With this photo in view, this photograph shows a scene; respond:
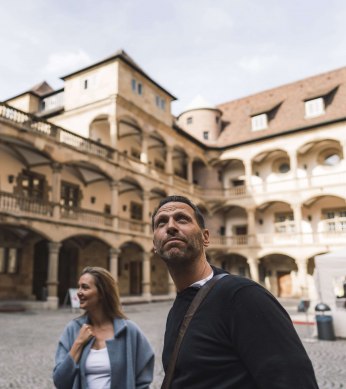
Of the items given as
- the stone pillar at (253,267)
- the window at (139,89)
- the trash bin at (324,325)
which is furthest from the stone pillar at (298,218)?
the trash bin at (324,325)

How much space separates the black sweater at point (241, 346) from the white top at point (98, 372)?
52.5 inches

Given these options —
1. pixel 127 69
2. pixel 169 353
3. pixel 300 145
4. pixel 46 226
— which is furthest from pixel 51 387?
pixel 300 145

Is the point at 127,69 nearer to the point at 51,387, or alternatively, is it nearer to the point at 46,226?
the point at 46,226

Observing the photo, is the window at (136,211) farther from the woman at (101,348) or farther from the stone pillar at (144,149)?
the woman at (101,348)

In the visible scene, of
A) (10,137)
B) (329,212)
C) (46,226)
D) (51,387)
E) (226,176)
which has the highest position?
(226,176)

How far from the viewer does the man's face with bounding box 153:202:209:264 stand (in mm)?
1656

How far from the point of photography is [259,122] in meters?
31.0

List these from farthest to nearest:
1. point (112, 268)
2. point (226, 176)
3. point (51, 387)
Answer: point (226, 176), point (112, 268), point (51, 387)

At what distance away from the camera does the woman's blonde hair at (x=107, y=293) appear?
291cm

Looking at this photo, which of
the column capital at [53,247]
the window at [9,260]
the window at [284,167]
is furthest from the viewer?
the window at [284,167]

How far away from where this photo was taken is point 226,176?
32.6 m

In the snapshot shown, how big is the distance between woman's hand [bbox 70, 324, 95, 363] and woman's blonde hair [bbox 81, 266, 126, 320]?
252mm

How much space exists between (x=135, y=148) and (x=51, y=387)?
2263 cm

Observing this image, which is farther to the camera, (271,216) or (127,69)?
(271,216)
